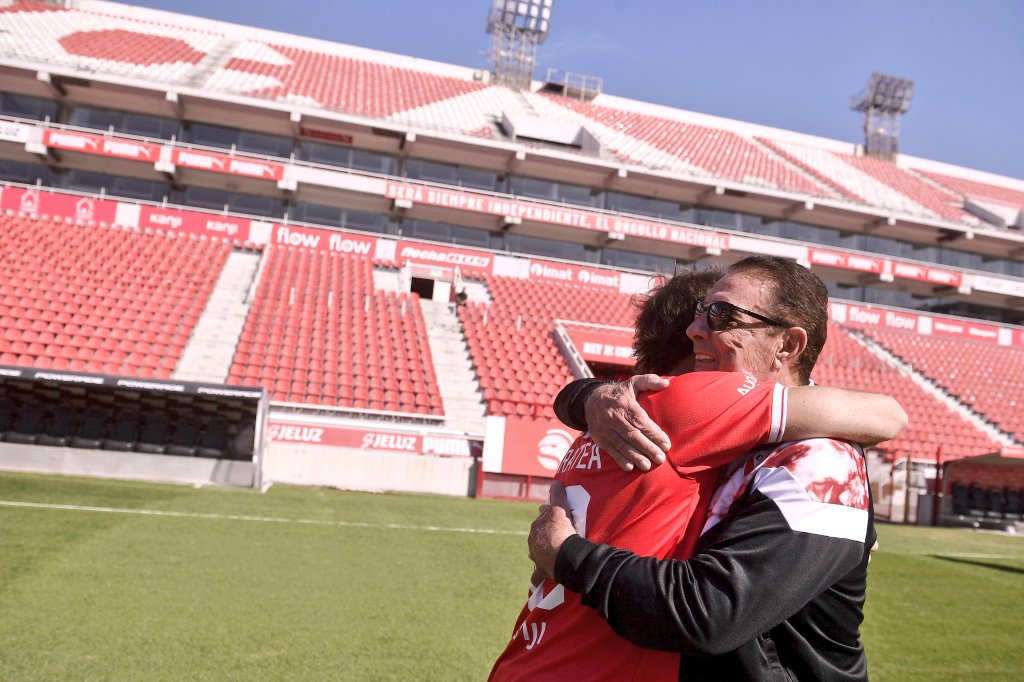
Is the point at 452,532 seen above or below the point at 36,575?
below

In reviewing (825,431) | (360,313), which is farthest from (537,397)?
(825,431)

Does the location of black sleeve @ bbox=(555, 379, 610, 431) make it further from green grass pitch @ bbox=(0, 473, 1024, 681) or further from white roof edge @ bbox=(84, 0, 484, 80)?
white roof edge @ bbox=(84, 0, 484, 80)

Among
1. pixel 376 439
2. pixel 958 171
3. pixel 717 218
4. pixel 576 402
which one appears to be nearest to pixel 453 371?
pixel 376 439

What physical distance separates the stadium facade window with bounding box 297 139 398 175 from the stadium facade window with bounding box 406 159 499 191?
2.47 ft

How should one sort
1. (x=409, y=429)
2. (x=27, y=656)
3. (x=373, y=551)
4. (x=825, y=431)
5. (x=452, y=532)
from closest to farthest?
(x=825, y=431), (x=27, y=656), (x=373, y=551), (x=452, y=532), (x=409, y=429)

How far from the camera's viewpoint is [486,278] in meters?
24.0

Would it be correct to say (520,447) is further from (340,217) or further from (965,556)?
(340,217)

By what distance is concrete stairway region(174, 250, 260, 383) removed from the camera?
1504 cm

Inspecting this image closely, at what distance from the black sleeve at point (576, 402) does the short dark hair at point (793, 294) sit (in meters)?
0.46

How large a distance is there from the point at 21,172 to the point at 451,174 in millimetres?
13827

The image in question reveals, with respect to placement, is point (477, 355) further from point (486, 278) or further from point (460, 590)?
point (460, 590)

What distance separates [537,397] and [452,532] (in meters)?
7.50

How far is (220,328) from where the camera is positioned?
16.9m

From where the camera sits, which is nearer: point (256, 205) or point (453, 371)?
point (453, 371)
